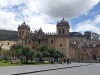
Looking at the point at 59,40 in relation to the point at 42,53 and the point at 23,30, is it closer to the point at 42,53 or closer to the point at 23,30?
the point at 23,30

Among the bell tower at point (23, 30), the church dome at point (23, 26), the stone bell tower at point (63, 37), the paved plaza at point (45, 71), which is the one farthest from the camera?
the church dome at point (23, 26)

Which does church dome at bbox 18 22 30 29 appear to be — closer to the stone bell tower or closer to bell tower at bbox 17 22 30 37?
bell tower at bbox 17 22 30 37

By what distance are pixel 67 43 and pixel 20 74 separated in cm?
6398

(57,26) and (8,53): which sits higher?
(57,26)

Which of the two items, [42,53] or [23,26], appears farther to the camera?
[23,26]

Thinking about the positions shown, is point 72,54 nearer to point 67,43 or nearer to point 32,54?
point 67,43

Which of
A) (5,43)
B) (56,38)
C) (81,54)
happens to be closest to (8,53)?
(56,38)

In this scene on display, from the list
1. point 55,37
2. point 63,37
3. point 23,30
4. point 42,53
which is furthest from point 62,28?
point 42,53

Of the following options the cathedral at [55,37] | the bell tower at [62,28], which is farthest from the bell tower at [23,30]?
the bell tower at [62,28]

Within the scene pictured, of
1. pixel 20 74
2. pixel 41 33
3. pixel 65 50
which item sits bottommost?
pixel 20 74

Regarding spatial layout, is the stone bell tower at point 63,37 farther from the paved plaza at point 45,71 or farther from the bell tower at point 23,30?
the paved plaza at point 45,71

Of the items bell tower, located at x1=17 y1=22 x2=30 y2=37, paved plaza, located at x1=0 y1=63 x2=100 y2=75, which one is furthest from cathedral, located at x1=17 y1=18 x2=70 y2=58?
paved plaza, located at x1=0 y1=63 x2=100 y2=75

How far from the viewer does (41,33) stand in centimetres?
8919

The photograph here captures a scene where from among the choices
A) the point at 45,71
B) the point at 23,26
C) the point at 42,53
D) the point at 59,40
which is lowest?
the point at 45,71
